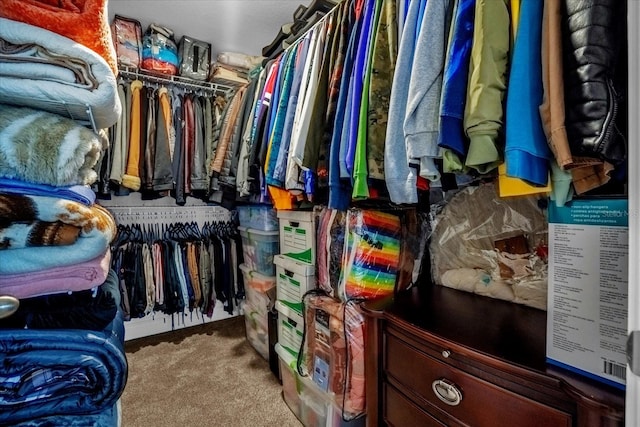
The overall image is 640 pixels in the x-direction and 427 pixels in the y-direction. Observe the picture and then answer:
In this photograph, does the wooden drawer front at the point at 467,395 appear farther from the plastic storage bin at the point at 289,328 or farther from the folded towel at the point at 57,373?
Answer: the folded towel at the point at 57,373

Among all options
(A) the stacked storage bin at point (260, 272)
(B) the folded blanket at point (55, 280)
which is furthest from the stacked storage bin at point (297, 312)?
(B) the folded blanket at point (55, 280)

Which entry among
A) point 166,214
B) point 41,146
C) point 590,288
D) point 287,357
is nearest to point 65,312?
point 41,146

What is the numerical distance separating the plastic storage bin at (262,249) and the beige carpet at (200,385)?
0.58 metres

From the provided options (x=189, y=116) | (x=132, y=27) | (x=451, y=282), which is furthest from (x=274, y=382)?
(x=132, y=27)

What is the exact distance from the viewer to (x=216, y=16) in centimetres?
210

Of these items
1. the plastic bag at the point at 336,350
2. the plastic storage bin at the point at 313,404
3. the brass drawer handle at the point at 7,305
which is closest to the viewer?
the brass drawer handle at the point at 7,305

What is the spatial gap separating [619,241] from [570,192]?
0.13 metres

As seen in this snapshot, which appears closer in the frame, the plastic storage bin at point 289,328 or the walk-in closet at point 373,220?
the walk-in closet at point 373,220

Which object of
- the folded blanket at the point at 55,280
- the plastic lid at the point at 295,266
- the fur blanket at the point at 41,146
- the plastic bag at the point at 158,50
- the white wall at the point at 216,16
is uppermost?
the white wall at the point at 216,16

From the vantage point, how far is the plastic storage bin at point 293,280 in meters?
1.40

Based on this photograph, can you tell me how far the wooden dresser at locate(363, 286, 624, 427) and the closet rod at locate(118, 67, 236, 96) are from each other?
2.19 m

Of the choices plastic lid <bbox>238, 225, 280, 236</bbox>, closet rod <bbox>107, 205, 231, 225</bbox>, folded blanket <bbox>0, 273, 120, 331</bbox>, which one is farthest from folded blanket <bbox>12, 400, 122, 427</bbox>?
closet rod <bbox>107, 205, 231, 225</bbox>

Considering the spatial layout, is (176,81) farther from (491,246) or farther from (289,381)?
(491,246)

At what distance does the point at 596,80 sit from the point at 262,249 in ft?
5.79
